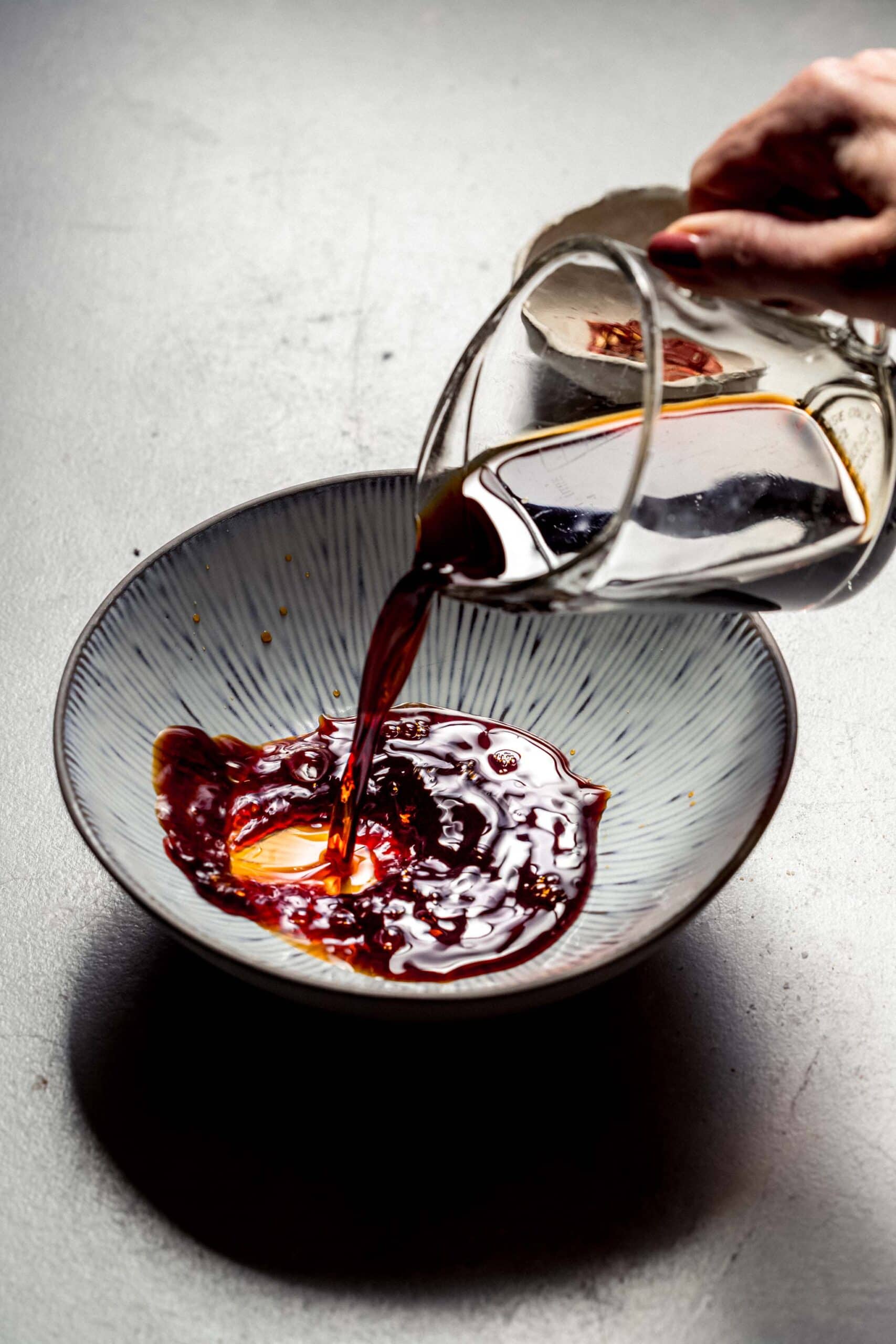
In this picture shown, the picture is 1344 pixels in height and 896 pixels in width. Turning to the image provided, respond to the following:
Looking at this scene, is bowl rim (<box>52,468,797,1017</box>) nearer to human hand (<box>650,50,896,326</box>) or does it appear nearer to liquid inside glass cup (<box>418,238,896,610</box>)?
liquid inside glass cup (<box>418,238,896,610</box>)

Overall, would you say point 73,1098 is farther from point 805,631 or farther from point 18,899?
point 805,631

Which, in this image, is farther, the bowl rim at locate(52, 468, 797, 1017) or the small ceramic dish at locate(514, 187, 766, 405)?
the small ceramic dish at locate(514, 187, 766, 405)

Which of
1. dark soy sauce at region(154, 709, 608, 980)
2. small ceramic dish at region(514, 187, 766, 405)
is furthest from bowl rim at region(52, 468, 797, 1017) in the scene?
small ceramic dish at region(514, 187, 766, 405)

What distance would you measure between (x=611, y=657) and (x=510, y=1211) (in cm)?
35

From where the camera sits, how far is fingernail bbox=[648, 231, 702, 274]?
2.14 ft

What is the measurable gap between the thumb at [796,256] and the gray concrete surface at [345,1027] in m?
0.35

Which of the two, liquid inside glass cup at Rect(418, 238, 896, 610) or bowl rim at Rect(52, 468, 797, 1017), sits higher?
liquid inside glass cup at Rect(418, 238, 896, 610)

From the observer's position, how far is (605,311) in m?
0.90

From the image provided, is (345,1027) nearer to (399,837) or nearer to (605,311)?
(399,837)

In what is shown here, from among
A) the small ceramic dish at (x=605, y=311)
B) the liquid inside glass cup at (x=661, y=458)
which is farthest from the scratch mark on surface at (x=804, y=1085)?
the small ceramic dish at (x=605, y=311)

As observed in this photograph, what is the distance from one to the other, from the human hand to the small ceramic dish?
1.4 inches

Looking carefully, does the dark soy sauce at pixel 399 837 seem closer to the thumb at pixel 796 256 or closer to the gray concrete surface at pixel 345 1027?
the gray concrete surface at pixel 345 1027

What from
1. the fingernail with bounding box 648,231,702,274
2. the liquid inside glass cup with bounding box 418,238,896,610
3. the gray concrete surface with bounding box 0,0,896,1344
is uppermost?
the fingernail with bounding box 648,231,702,274

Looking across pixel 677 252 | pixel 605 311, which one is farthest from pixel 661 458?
pixel 605 311
